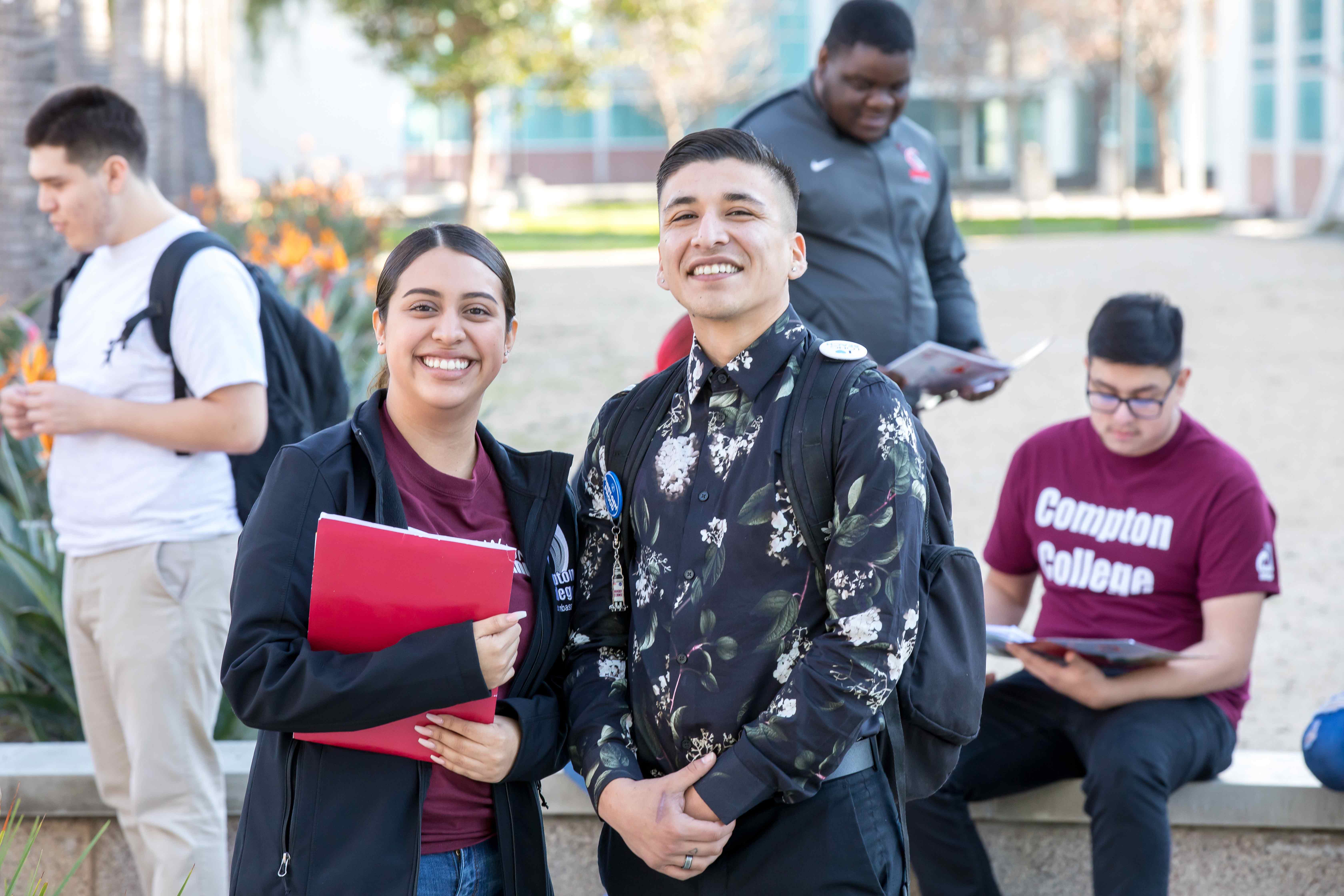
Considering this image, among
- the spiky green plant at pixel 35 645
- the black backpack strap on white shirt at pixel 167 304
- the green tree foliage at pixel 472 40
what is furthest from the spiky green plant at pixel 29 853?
the green tree foliage at pixel 472 40

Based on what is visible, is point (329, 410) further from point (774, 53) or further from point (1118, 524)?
point (774, 53)

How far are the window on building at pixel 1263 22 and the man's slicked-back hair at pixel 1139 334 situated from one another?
29.0 meters

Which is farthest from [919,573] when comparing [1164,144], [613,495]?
[1164,144]

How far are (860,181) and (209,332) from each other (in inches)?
71.4

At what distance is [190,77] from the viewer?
14.8m

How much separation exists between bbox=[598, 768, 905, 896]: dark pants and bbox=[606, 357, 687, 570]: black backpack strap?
19.4 inches

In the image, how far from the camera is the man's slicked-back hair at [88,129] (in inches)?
121

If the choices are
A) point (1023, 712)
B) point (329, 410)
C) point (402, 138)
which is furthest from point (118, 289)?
point (402, 138)

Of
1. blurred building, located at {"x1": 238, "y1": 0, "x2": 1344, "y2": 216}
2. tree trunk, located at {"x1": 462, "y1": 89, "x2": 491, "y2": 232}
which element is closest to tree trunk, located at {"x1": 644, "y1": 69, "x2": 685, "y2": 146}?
blurred building, located at {"x1": 238, "y1": 0, "x2": 1344, "y2": 216}

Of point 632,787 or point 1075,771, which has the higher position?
point 632,787

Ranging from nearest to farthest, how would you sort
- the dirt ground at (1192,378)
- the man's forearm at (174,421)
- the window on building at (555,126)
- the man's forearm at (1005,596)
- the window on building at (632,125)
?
1. the man's forearm at (174,421)
2. the man's forearm at (1005,596)
3. the dirt ground at (1192,378)
4. the window on building at (555,126)
5. the window on building at (632,125)

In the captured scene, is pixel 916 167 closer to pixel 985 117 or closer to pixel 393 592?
pixel 393 592

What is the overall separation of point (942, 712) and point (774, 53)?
47441 mm

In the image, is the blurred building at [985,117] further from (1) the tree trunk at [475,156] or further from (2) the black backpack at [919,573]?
(2) the black backpack at [919,573]
